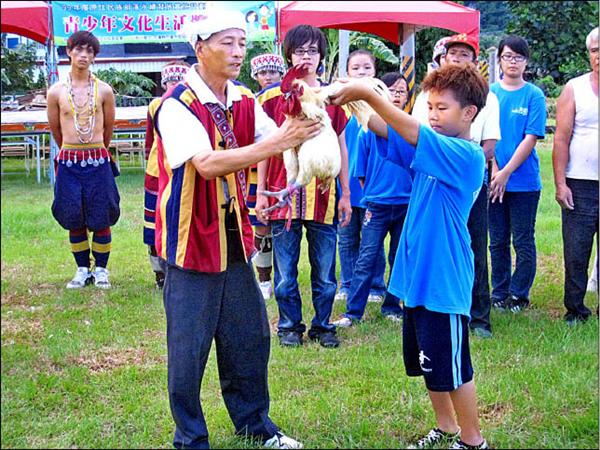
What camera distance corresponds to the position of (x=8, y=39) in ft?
7.41

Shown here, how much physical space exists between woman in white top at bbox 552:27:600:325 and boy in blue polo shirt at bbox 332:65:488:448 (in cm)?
216

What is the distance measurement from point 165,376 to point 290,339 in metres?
0.95

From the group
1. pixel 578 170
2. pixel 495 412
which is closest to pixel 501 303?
pixel 578 170

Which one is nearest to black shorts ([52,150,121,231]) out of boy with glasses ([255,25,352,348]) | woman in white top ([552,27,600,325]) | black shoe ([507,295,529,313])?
boy with glasses ([255,25,352,348])

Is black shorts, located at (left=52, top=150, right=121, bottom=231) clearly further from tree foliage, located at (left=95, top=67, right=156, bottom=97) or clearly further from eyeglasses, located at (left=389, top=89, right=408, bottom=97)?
eyeglasses, located at (left=389, top=89, right=408, bottom=97)

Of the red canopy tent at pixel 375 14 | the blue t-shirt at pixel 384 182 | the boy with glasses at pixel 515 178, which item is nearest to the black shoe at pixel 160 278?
the blue t-shirt at pixel 384 182

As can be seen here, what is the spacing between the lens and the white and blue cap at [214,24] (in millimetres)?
2730

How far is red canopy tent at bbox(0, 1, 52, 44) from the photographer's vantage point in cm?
217

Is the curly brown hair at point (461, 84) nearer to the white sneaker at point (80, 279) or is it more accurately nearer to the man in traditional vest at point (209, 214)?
the man in traditional vest at point (209, 214)

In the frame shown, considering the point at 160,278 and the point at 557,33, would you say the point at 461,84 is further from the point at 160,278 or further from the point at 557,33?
the point at 557,33

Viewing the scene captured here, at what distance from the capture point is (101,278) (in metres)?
5.35

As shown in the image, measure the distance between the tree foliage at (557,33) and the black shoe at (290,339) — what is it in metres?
5.77

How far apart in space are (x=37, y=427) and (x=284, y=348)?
6.47 feet

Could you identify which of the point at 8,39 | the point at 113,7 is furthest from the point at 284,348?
the point at 113,7
